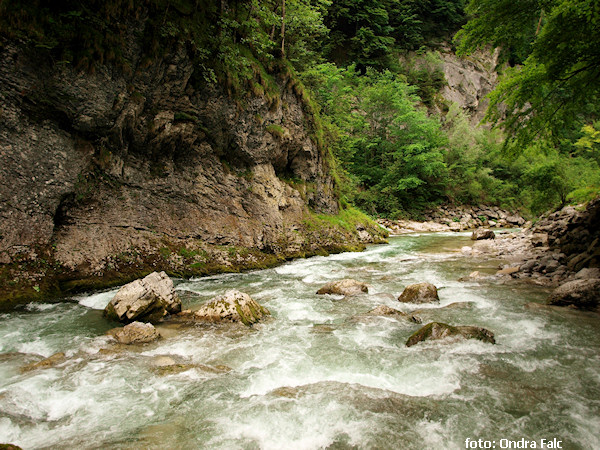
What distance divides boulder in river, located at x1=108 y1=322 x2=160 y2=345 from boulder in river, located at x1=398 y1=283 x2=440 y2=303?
5128 millimetres

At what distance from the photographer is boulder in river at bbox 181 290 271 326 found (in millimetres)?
5355

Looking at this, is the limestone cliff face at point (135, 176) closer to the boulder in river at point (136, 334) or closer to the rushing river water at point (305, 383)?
the rushing river water at point (305, 383)

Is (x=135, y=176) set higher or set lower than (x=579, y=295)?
higher

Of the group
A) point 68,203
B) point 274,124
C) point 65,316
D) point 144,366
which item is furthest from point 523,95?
point 68,203

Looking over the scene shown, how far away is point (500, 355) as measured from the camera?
160 inches

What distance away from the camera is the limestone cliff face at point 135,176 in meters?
6.14

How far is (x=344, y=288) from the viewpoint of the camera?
733cm

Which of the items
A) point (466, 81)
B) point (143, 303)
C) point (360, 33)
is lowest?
point (143, 303)

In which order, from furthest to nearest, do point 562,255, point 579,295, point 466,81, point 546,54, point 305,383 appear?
point 466,81 < point 562,255 < point 579,295 < point 546,54 < point 305,383

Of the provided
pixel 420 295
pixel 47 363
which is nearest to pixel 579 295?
pixel 420 295

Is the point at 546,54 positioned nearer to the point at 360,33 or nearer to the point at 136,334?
the point at 136,334

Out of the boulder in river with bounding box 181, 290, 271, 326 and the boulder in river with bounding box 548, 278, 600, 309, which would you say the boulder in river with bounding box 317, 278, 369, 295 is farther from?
the boulder in river with bounding box 548, 278, 600, 309

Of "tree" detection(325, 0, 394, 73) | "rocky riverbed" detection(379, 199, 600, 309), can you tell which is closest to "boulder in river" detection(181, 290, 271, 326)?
"rocky riverbed" detection(379, 199, 600, 309)

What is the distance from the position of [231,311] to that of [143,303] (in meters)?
1.60
